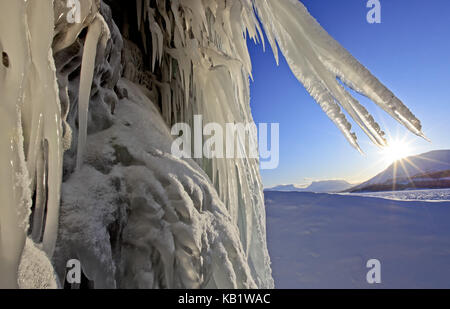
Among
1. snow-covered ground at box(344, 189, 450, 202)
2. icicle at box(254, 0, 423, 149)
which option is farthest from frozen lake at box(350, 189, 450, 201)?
icicle at box(254, 0, 423, 149)

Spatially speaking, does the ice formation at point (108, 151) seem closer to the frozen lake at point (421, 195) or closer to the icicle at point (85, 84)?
the icicle at point (85, 84)

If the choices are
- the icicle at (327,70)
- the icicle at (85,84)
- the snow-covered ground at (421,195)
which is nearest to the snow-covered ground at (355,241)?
the snow-covered ground at (421,195)

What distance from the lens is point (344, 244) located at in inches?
138

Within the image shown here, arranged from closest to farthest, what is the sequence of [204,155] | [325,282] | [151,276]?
[151,276], [204,155], [325,282]

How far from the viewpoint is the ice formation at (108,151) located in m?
0.32

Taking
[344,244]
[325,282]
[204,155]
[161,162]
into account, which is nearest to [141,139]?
[161,162]

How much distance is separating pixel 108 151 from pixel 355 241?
151 inches

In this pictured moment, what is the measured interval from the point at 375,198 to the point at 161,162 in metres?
4.52

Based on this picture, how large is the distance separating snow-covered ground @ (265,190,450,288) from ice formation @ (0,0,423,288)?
3.12 metres

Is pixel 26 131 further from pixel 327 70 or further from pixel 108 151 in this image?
pixel 327 70

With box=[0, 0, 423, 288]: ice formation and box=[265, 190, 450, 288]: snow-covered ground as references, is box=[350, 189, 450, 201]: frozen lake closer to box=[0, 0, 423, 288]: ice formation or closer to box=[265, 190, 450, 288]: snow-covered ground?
box=[265, 190, 450, 288]: snow-covered ground

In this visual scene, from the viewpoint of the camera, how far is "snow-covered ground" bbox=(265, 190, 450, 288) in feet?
10.1

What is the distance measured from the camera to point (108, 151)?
58 centimetres
